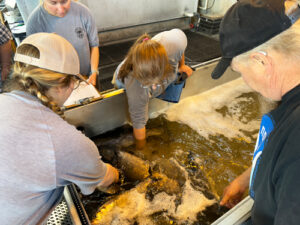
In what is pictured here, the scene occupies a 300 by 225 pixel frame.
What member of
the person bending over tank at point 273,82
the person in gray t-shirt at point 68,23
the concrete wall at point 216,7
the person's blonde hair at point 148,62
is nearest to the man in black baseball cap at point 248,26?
the person bending over tank at point 273,82

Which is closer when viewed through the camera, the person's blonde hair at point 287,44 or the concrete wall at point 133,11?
the person's blonde hair at point 287,44

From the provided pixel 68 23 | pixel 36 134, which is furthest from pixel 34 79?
pixel 68 23

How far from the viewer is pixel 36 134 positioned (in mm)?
562

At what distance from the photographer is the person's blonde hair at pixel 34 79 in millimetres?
591

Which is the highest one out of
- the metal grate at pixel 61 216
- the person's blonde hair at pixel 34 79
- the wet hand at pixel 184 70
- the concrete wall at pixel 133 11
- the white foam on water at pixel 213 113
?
the person's blonde hair at pixel 34 79

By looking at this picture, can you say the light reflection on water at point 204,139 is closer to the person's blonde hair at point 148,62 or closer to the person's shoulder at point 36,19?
the person's blonde hair at point 148,62

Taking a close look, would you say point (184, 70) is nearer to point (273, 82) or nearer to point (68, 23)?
point (68, 23)

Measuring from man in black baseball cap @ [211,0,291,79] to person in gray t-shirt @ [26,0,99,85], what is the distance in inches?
43.6

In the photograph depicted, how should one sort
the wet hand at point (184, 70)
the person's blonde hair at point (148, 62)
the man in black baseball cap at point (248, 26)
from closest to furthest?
the man in black baseball cap at point (248, 26)
the person's blonde hair at point (148, 62)
the wet hand at point (184, 70)

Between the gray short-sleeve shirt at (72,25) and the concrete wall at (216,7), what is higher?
the gray short-sleeve shirt at (72,25)

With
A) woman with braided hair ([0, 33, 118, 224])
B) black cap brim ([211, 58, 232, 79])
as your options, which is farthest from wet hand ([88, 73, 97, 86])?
black cap brim ([211, 58, 232, 79])

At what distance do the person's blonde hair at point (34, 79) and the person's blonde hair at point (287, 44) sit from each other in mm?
656

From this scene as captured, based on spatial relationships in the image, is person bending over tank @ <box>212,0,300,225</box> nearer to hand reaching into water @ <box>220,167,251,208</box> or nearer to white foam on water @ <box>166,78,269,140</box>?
hand reaching into water @ <box>220,167,251,208</box>

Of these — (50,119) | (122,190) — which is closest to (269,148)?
(50,119)
